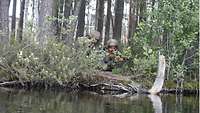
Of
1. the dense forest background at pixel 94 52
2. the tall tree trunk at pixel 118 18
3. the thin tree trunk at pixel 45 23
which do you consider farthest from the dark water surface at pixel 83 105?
the tall tree trunk at pixel 118 18

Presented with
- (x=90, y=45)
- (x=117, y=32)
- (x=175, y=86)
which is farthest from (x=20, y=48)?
(x=117, y=32)

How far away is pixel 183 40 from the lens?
1891 cm

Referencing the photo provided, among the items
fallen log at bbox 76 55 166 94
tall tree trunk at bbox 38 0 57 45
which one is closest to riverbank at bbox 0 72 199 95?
fallen log at bbox 76 55 166 94

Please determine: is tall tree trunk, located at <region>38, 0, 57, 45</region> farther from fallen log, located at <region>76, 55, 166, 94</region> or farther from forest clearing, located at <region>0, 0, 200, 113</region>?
fallen log, located at <region>76, 55, 166, 94</region>

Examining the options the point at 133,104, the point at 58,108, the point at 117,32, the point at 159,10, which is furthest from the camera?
the point at 117,32

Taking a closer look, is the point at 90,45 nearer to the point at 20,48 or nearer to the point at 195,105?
the point at 20,48

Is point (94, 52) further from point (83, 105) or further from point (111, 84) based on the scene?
point (83, 105)

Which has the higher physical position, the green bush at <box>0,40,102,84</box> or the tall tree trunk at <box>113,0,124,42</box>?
the tall tree trunk at <box>113,0,124,42</box>

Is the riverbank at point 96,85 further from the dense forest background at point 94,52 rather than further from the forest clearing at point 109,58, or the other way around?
the dense forest background at point 94,52

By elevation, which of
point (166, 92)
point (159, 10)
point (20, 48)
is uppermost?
point (159, 10)

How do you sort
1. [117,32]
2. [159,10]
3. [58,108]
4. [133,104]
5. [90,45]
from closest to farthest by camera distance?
1. [58,108]
2. [133,104]
3. [90,45]
4. [159,10]
5. [117,32]

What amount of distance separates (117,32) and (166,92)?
1013 centimetres

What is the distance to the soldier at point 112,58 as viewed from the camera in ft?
64.1

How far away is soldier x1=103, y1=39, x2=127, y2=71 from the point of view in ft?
64.1
